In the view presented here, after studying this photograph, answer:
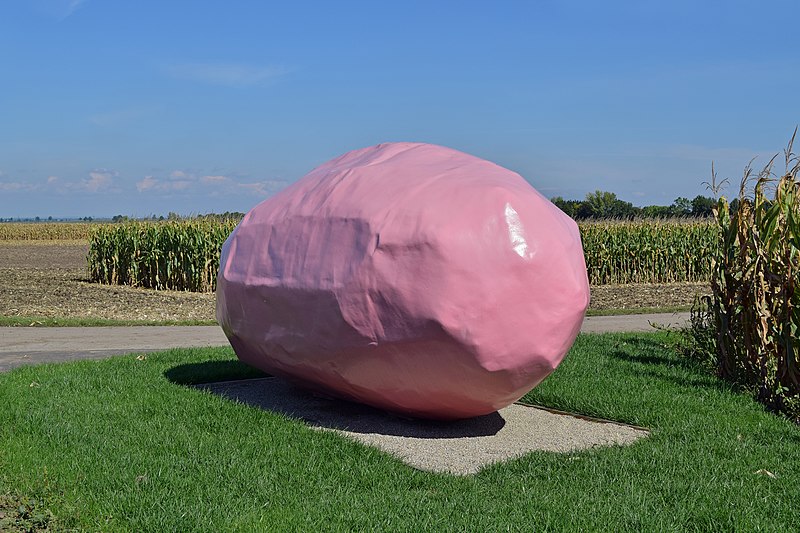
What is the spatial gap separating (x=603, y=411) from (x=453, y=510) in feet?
9.55

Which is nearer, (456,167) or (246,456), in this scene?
(246,456)

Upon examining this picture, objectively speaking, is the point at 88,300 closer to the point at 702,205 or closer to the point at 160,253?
the point at 160,253

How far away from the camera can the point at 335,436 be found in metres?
6.43

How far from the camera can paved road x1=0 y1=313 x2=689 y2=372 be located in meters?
11.1

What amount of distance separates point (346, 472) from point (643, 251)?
20221 millimetres

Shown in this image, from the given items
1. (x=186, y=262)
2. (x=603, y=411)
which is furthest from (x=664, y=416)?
(x=186, y=262)

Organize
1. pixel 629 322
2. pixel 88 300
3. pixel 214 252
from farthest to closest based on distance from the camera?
pixel 214 252 < pixel 88 300 < pixel 629 322

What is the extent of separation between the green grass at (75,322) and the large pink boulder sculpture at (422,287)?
8.51 metres

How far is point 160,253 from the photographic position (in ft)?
69.8

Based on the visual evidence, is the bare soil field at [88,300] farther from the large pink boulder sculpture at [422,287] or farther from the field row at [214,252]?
the large pink boulder sculpture at [422,287]

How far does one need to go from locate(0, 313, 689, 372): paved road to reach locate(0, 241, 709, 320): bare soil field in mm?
2100

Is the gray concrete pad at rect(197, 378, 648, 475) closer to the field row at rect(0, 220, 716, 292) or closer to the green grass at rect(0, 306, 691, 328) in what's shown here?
the green grass at rect(0, 306, 691, 328)

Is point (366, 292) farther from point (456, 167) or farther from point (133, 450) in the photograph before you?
point (133, 450)

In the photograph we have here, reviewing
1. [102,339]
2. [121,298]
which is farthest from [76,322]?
[121,298]
